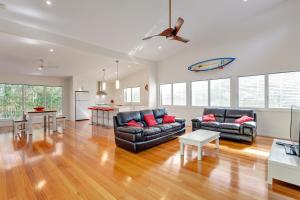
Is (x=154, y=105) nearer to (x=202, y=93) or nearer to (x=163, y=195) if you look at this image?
(x=202, y=93)

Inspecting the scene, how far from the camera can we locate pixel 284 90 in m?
4.98

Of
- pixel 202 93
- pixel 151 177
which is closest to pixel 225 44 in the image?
pixel 202 93

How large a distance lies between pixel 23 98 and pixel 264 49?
10.7 meters

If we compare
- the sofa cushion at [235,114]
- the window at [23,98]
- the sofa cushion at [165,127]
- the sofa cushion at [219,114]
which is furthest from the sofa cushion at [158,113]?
the window at [23,98]

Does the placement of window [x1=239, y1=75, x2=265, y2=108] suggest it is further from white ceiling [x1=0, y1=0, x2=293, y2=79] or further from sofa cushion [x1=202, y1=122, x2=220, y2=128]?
white ceiling [x1=0, y1=0, x2=293, y2=79]

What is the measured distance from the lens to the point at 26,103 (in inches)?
317

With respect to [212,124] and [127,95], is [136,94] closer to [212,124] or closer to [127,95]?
[127,95]

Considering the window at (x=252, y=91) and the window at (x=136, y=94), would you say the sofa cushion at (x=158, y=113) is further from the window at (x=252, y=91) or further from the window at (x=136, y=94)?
the window at (x=136, y=94)

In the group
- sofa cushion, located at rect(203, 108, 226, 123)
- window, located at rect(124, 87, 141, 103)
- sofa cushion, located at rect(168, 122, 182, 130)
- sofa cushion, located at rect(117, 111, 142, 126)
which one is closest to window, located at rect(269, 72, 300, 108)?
sofa cushion, located at rect(203, 108, 226, 123)

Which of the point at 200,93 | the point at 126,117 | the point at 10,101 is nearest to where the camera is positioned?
the point at 126,117

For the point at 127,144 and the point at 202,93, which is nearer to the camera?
the point at 127,144

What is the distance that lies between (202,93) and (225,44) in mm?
2168

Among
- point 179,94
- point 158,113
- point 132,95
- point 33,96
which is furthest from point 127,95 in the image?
point 158,113

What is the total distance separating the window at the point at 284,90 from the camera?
4.79 m
